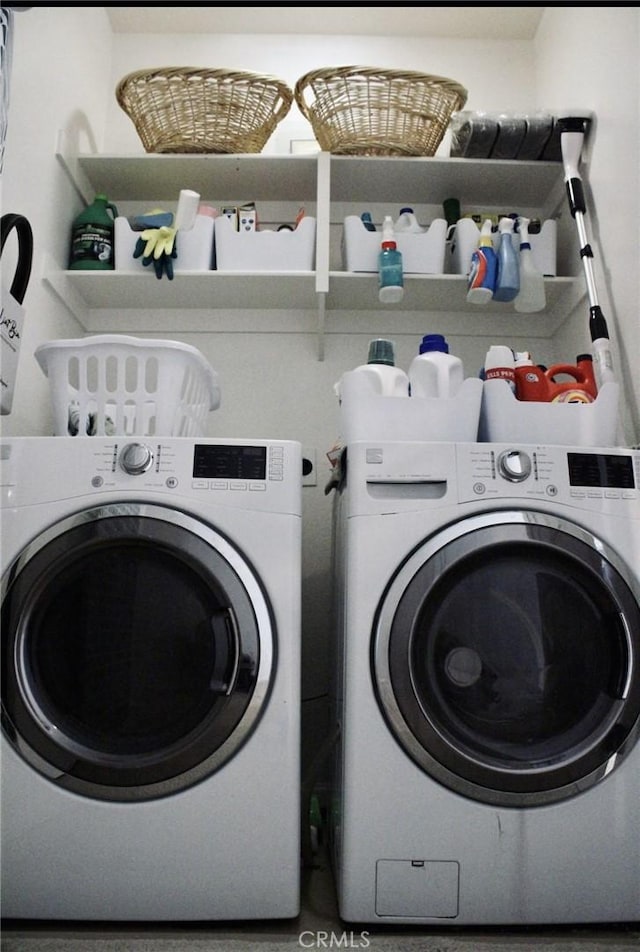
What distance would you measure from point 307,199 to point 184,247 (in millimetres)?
513

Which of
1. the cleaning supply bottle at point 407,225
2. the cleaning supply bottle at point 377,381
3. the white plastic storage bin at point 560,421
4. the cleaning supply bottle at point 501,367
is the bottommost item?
the white plastic storage bin at point 560,421

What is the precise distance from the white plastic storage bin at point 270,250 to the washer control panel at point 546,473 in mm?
967

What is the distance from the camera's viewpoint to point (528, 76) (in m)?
2.41

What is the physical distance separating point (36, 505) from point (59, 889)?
667mm

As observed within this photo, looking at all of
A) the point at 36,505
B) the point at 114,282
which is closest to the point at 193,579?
the point at 36,505

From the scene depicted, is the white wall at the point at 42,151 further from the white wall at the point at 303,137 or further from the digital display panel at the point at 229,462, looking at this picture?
the digital display panel at the point at 229,462

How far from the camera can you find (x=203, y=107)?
6.54ft

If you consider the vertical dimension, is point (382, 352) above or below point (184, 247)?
below

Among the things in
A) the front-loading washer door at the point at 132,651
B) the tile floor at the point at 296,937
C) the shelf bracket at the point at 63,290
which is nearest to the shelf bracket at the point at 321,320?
the shelf bracket at the point at 63,290

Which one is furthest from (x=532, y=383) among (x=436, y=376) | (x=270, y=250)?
(x=270, y=250)

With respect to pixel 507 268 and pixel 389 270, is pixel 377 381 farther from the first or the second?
pixel 507 268

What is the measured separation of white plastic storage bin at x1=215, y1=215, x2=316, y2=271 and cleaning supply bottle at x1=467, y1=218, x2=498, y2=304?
47 centimetres

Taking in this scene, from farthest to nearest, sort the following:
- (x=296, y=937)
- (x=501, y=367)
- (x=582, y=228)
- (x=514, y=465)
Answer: (x=582, y=228) → (x=501, y=367) → (x=514, y=465) → (x=296, y=937)

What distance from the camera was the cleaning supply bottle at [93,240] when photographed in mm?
2016
